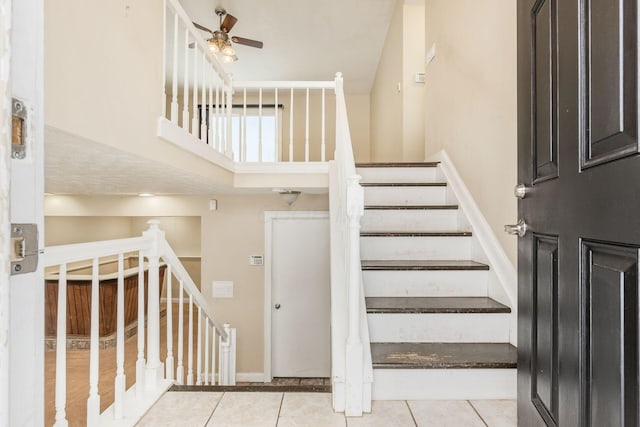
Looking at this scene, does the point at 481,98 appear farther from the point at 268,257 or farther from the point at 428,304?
the point at 268,257

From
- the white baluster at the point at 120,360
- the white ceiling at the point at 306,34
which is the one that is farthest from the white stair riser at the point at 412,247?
the white ceiling at the point at 306,34

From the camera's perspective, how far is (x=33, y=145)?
49 centimetres

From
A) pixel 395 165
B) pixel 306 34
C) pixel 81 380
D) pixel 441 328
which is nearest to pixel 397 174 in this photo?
pixel 395 165

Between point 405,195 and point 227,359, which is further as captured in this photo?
point 227,359

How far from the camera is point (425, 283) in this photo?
2.00m

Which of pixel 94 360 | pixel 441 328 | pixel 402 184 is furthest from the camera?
pixel 402 184

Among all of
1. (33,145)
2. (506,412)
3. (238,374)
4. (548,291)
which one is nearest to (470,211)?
(506,412)

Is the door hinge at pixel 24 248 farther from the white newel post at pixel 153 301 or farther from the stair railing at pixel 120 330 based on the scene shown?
the white newel post at pixel 153 301

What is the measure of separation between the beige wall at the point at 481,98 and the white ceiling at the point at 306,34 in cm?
140

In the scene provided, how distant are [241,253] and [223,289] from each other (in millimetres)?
504

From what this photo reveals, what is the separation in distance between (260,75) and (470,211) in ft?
14.8

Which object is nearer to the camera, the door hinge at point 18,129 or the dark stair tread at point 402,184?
the door hinge at point 18,129

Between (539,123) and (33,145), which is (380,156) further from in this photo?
(33,145)

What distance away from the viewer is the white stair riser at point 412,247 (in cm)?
225
